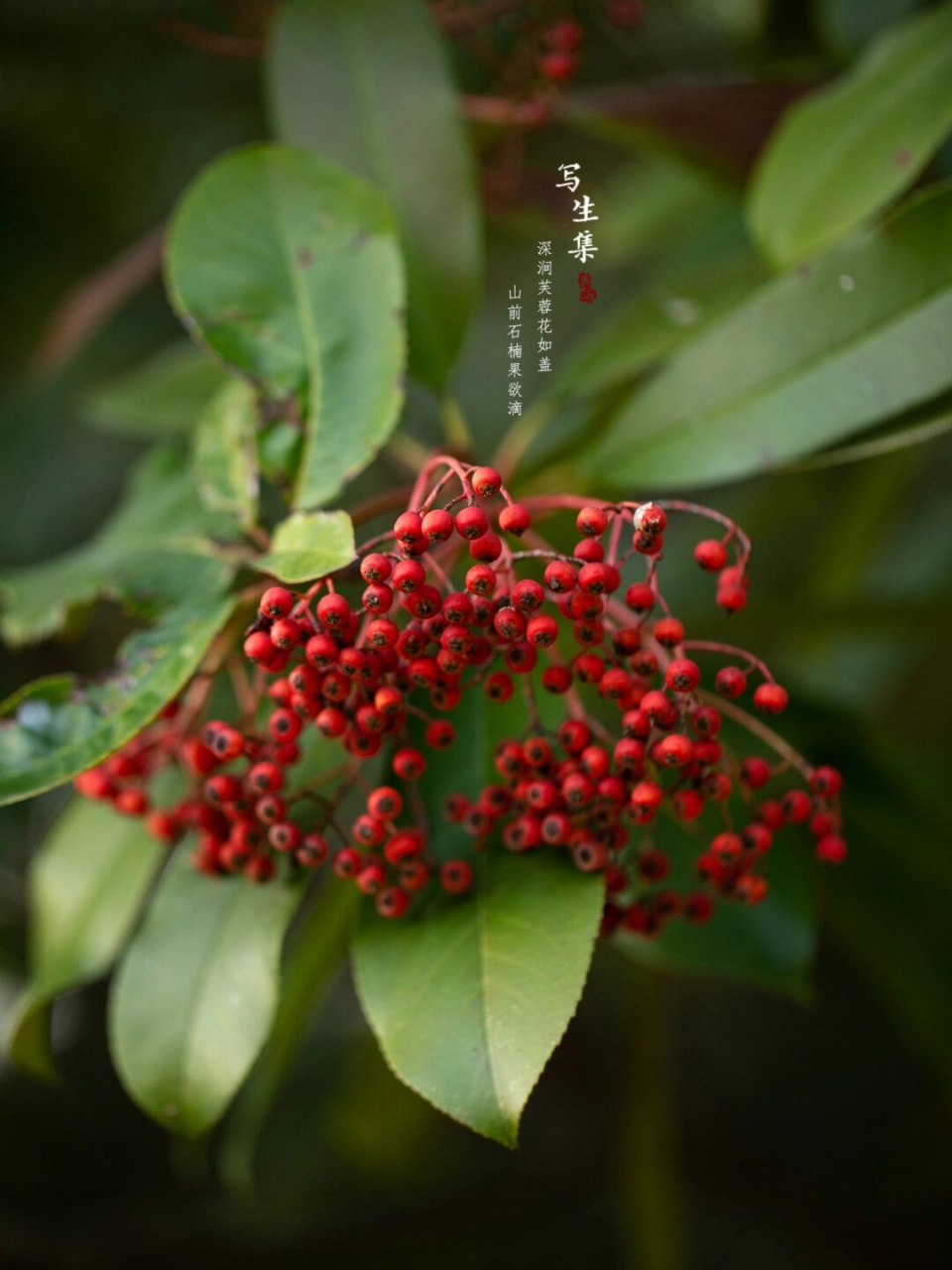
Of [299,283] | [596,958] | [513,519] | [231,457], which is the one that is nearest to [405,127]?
[299,283]

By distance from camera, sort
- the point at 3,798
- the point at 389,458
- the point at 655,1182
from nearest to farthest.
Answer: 1. the point at 3,798
2. the point at 655,1182
3. the point at 389,458

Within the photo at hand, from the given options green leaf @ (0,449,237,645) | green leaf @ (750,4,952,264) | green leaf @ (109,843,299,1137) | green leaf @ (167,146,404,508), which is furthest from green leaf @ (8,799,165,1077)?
green leaf @ (750,4,952,264)

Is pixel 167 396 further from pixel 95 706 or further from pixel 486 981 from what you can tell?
pixel 486 981

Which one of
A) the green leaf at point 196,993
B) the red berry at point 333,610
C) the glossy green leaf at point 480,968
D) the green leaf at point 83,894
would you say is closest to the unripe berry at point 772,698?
the glossy green leaf at point 480,968

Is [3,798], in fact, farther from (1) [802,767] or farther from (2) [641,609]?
(1) [802,767]

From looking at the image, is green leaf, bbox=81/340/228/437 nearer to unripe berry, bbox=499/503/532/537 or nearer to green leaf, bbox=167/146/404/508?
green leaf, bbox=167/146/404/508

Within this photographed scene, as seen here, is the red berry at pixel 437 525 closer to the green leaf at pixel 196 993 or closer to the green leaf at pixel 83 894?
the green leaf at pixel 196 993

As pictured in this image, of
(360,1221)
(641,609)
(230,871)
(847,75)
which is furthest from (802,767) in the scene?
(360,1221)
